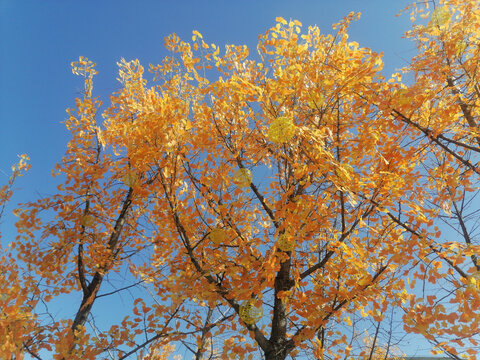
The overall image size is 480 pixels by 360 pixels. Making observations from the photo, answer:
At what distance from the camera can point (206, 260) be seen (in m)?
4.25

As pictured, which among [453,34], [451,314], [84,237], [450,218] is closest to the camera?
[451,314]

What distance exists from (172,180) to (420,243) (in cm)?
325

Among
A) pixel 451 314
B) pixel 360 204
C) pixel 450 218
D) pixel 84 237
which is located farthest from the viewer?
pixel 84 237

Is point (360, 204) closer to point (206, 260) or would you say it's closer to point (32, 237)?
point (206, 260)

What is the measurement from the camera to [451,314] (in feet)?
9.82

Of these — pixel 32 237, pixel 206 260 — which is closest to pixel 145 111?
pixel 206 260

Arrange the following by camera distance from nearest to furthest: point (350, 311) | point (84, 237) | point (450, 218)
Result: point (350, 311) < point (450, 218) < point (84, 237)

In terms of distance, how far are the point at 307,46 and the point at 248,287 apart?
3.74 meters

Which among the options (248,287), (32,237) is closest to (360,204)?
(248,287)

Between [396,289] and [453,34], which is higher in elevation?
[453,34]

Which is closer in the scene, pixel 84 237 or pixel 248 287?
pixel 248 287

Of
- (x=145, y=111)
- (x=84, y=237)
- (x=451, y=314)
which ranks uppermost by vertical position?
(x=145, y=111)

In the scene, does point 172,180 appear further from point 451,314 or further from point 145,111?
point 451,314

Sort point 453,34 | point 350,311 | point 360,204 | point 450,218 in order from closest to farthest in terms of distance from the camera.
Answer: point 453,34 → point 360,204 → point 350,311 → point 450,218
